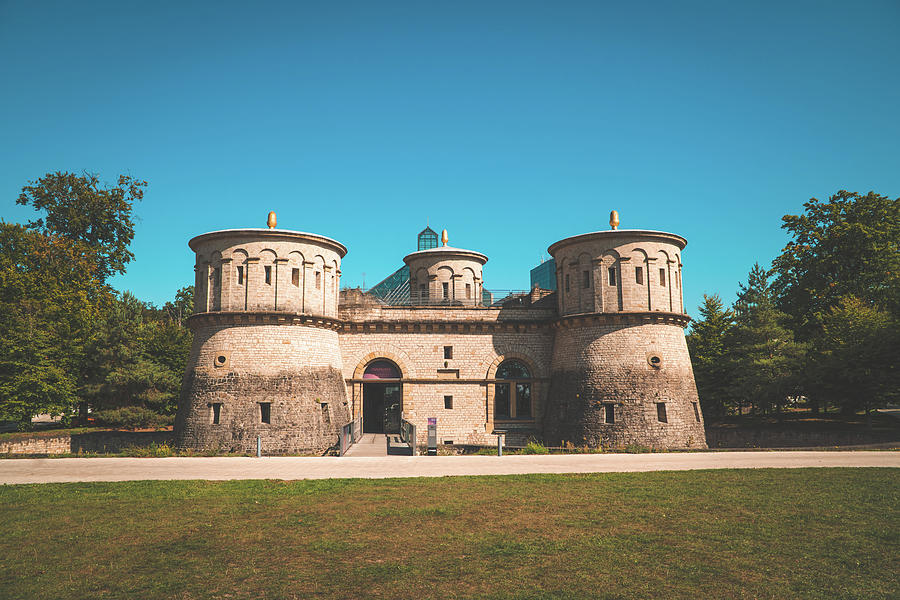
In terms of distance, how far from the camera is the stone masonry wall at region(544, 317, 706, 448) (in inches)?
1011

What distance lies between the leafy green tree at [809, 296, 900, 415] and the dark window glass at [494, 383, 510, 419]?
15716mm

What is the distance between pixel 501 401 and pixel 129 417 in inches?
831

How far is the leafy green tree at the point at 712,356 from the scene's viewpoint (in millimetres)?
36938

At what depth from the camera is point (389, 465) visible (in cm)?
1809

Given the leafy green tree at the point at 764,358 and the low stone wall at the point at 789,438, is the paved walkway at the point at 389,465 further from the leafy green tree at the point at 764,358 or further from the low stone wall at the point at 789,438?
the leafy green tree at the point at 764,358

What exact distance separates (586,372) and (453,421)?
707 cm

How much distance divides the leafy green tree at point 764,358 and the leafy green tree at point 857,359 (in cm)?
117

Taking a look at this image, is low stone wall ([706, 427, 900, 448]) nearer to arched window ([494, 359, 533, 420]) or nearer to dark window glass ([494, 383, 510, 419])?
arched window ([494, 359, 533, 420])

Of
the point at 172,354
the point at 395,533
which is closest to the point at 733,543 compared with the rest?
the point at 395,533

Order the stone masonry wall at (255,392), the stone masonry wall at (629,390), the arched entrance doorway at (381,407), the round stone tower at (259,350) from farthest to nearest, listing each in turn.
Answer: the arched entrance doorway at (381,407) < the stone masonry wall at (629,390) < the round stone tower at (259,350) < the stone masonry wall at (255,392)

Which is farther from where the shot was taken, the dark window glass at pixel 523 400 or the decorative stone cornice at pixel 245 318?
the dark window glass at pixel 523 400

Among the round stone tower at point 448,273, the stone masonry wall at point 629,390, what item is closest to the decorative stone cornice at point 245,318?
the round stone tower at point 448,273

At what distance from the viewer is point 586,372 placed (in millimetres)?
26797

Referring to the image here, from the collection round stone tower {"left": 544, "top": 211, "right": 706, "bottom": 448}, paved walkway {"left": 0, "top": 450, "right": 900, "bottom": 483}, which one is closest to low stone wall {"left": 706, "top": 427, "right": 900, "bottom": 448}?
round stone tower {"left": 544, "top": 211, "right": 706, "bottom": 448}
